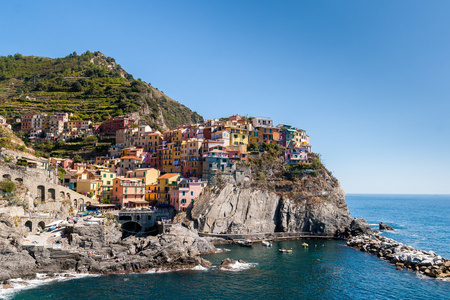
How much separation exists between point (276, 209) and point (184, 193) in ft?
71.0

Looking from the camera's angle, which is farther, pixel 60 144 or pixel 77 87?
pixel 77 87

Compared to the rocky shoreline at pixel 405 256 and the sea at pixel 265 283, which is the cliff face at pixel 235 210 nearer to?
the sea at pixel 265 283

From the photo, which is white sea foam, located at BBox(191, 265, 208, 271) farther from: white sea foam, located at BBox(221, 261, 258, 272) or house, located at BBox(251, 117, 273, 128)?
house, located at BBox(251, 117, 273, 128)

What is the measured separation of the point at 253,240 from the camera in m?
66.7

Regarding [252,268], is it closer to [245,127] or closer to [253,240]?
[253,240]

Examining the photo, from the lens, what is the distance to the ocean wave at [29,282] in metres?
36.2

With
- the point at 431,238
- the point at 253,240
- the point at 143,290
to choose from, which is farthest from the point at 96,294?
the point at 431,238

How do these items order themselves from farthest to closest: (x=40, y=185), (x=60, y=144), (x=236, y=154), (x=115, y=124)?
(x=115, y=124)
(x=60, y=144)
(x=236, y=154)
(x=40, y=185)

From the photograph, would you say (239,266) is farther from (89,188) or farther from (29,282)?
(89,188)

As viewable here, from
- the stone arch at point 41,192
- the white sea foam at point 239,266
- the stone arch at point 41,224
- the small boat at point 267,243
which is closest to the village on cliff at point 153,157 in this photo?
the stone arch at point 41,192

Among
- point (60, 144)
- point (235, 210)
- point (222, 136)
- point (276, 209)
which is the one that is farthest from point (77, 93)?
point (276, 209)

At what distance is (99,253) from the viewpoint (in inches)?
1905

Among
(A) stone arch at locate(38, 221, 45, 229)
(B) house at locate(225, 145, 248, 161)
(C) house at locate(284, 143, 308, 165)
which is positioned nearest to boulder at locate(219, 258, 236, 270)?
(A) stone arch at locate(38, 221, 45, 229)

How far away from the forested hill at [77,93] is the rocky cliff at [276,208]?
6007cm
